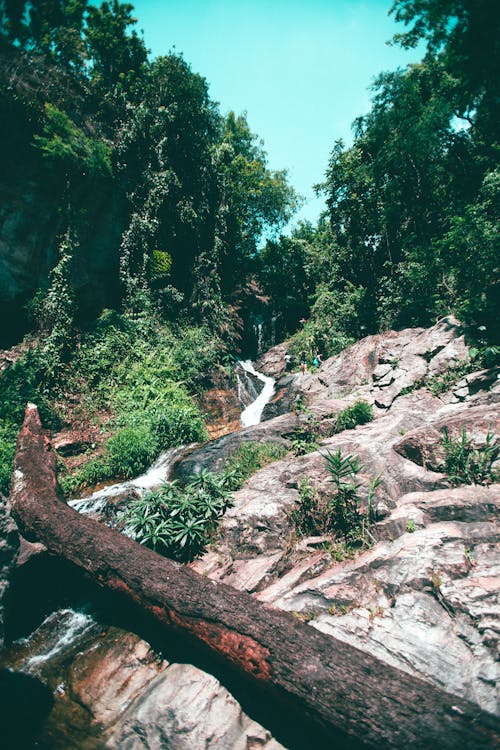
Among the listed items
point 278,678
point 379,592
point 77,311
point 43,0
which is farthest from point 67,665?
point 43,0

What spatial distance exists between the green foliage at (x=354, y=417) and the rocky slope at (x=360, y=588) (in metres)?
1.12

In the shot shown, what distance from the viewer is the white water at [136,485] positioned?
735 centimetres

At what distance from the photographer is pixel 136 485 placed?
8.36 metres

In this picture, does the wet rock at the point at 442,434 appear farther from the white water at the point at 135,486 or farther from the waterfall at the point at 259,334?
the waterfall at the point at 259,334

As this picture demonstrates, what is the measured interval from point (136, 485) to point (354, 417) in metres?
5.86

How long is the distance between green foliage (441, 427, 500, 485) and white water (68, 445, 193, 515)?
610 centimetres

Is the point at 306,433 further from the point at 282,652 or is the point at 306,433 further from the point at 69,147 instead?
the point at 69,147

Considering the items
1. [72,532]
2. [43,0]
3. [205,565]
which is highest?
[43,0]

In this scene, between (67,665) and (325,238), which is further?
(325,238)

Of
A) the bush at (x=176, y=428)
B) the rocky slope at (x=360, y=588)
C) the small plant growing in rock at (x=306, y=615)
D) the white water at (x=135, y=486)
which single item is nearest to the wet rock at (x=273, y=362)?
the white water at (x=135, y=486)

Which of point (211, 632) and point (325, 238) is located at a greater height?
point (325, 238)

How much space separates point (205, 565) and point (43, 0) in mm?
25228

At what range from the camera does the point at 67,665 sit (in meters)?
4.42

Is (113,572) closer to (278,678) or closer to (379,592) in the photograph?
(278,678)
